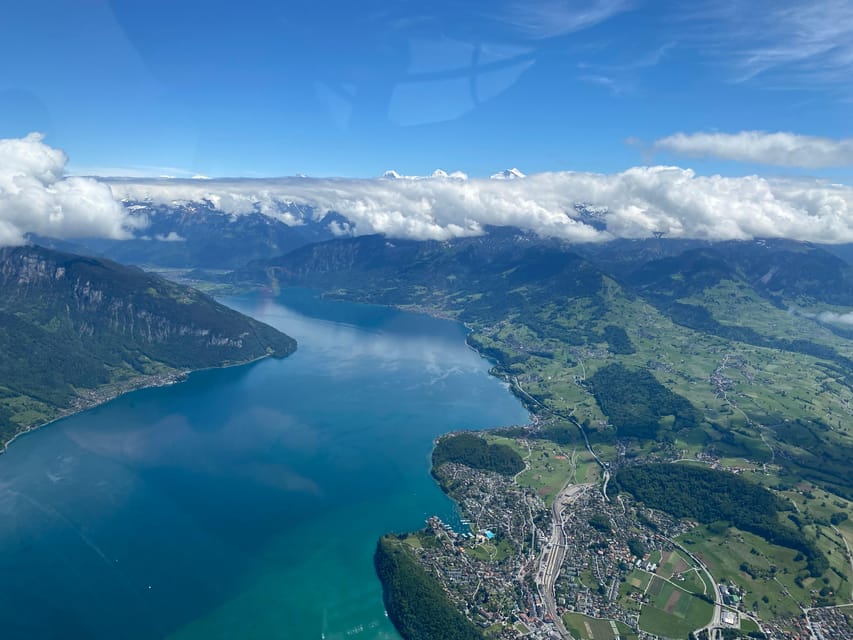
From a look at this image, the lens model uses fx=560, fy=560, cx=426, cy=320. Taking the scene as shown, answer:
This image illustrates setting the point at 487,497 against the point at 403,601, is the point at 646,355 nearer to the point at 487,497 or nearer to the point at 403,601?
the point at 487,497

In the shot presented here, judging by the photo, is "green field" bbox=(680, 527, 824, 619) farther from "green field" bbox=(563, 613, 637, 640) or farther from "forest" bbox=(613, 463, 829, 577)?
"green field" bbox=(563, 613, 637, 640)

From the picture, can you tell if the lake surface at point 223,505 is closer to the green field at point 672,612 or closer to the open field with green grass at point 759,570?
the green field at point 672,612

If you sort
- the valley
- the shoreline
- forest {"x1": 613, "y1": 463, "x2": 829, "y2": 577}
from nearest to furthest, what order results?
the valley → forest {"x1": 613, "y1": 463, "x2": 829, "y2": 577} → the shoreline

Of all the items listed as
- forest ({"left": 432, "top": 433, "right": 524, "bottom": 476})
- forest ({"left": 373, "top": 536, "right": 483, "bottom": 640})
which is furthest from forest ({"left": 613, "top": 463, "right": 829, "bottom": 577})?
forest ({"left": 373, "top": 536, "right": 483, "bottom": 640})

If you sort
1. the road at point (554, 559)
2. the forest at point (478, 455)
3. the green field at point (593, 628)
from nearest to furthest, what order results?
1. the green field at point (593, 628)
2. the road at point (554, 559)
3. the forest at point (478, 455)

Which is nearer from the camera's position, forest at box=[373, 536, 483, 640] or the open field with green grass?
forest at box=[373, 536, 483, 640]

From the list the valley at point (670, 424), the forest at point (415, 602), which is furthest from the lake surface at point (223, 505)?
the valley at point (670, 424)
